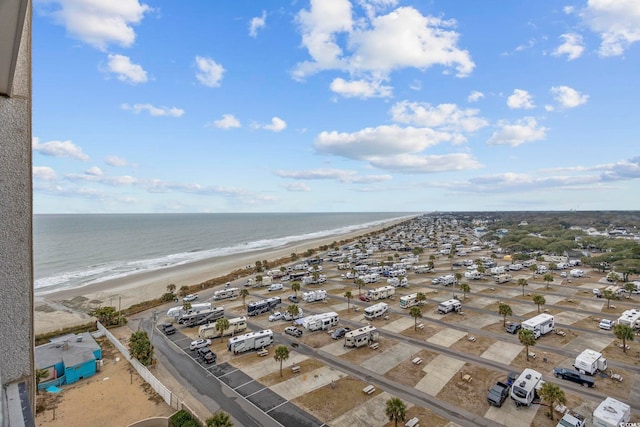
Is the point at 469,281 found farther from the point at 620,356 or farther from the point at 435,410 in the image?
the point at 435,410

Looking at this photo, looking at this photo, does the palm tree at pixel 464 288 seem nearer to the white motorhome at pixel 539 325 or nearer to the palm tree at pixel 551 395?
the white motorhome at pixel 539 325

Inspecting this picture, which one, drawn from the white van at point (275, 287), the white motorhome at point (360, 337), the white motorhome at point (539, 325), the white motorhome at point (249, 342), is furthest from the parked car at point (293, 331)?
the white motorhome at point (539, 325)

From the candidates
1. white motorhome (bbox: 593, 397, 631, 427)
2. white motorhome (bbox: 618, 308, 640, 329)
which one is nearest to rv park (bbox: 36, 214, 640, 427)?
white motorhome (bbox: 618, 308, 640, 329)

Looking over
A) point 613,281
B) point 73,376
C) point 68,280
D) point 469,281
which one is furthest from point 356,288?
point 68,280

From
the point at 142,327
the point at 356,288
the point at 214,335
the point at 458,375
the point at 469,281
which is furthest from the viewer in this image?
the point at 469,281

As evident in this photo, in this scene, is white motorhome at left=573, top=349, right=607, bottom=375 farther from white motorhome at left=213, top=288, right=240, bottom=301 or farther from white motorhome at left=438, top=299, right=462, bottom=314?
white motorhome at left=213, top=288, right=240, bottom=301

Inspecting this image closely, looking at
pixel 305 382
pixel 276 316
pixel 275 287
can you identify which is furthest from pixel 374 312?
pixel 275 287

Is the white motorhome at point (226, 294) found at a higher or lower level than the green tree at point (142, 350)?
lower
